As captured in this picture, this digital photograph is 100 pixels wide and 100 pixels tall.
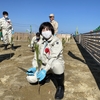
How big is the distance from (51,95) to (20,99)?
523 mm

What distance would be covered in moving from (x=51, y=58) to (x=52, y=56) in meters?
0.04

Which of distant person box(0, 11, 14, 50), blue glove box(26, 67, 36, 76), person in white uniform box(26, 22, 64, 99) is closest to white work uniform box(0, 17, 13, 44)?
distant person box(0, 11, 14, 50)

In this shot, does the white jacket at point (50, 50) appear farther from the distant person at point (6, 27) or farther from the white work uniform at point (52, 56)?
the distant person at point (6, 27)

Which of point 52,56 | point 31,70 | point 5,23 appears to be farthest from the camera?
point 5,23

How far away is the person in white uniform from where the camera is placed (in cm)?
273

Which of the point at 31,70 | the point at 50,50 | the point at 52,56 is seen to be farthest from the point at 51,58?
the point at 31,70

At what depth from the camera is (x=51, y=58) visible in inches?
110

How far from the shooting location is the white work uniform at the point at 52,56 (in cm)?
271

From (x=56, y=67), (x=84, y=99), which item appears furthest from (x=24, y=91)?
(x=84, y=99)

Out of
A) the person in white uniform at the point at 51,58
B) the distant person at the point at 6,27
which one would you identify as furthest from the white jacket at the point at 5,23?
the person in white uniform at the point at 51,58

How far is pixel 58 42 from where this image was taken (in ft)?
9.56

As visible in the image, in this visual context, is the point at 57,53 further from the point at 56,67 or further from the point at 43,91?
the point at 43,91

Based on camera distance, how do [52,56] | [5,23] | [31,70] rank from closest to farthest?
[52,56] → [31,70] → [5,23]

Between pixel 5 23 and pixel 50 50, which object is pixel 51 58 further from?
pixel 5 23
